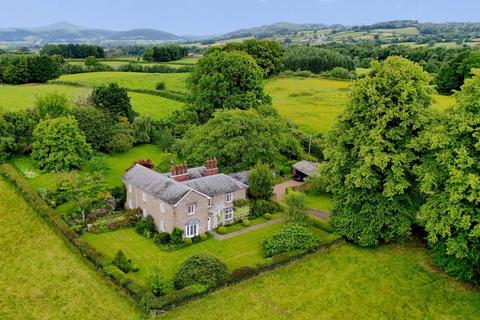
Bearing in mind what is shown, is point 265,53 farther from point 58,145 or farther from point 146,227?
point 146,227

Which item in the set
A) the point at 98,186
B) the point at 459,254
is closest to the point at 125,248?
the point at 98,186

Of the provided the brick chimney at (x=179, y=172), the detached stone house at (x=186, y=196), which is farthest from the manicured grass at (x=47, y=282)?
the brick chimney at (x=179, y=172)

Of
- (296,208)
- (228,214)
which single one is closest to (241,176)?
(228,214)

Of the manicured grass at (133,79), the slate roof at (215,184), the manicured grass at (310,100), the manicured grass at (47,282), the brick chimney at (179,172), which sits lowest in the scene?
the manicured grass at (47,282)

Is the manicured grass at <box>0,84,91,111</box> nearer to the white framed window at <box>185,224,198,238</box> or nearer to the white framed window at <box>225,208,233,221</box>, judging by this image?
the white framed window at <box>225,208,233,221</box>

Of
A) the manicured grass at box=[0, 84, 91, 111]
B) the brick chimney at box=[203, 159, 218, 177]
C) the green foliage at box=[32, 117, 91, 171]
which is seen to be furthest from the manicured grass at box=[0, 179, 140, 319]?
the manicured grass at box=[0, 84, 91, 111]

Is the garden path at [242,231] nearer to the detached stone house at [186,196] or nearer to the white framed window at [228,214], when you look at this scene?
the detached stone house at [186,196]

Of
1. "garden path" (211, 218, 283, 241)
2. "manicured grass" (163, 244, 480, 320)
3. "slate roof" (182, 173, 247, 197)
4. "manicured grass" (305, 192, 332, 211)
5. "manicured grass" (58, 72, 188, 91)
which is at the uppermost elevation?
"slate roof" (182, 173, 247, 197)
